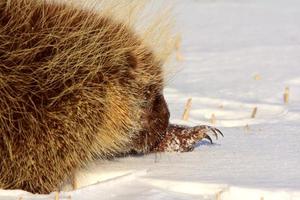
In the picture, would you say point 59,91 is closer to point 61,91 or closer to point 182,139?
point 61,91

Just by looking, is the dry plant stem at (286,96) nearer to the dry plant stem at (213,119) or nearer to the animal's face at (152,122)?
the dry plant stem at (213,119)

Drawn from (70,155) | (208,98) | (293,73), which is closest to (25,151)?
(70,155)

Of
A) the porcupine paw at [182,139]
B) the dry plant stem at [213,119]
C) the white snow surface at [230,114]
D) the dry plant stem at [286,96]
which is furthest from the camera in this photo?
the dry plant stem at [286,96]

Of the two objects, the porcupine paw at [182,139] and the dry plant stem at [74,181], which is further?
the porcupine paw at [182,139]

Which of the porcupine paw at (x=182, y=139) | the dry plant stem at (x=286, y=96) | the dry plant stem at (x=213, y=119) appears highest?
the dry plant stem at (x=286, y=96)

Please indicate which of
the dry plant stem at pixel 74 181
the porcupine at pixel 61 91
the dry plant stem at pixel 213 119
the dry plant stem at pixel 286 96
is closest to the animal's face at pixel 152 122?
the porcupine at pixel 61 91

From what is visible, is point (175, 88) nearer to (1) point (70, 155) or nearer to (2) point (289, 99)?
(2) point (289, 99)

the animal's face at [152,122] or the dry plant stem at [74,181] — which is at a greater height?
the animal's face at [152,122]

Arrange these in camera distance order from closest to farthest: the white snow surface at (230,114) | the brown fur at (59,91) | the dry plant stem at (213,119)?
the white snow surface at (230,114), the brown fur at (59,91), the dry plant stem at (213,119)

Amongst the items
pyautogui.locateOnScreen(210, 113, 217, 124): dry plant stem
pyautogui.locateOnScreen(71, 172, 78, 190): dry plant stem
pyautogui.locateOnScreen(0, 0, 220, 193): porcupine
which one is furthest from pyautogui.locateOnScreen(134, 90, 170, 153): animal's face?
pyautogui.locateOnScreen(210, 113, 217, 124): dry plant stem
